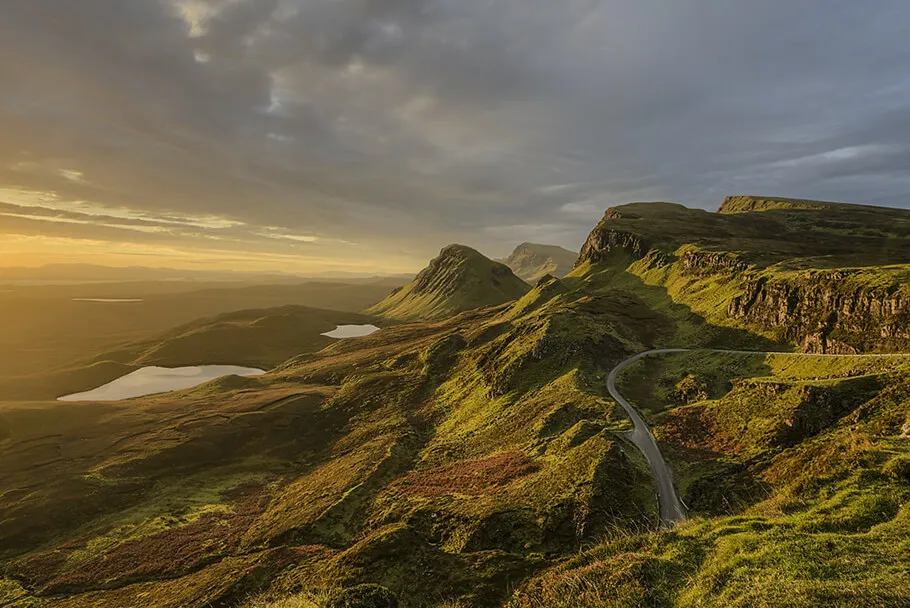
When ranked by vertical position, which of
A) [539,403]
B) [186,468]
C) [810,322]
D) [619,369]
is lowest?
[186,468]

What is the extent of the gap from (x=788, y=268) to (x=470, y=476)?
91.0m

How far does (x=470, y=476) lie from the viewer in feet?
177

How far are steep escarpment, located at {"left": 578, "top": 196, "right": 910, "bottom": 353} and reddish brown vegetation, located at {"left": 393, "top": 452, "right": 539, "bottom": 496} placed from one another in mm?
53665

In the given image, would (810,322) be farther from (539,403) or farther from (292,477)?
(292,477)

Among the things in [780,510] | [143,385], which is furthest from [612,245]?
[143,385]

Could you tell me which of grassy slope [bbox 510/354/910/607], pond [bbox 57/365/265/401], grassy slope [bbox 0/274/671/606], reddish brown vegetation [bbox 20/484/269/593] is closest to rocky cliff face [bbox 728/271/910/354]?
grassy slope [bbox 510/354/910/607]

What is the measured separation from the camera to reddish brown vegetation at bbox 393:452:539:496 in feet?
162

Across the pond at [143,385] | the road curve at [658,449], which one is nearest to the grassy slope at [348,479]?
the road curve at [658,449]

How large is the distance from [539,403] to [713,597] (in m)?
51.9

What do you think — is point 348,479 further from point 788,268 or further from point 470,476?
point 788,268

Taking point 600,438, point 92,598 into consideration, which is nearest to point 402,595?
point 600,438

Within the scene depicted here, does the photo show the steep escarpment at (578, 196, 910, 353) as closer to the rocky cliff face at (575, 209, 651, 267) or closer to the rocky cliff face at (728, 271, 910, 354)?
the rocky cliff face at (728, 271, 910, 354)

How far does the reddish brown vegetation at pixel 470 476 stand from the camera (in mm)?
49469

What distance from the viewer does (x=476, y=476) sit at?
53031 mm
